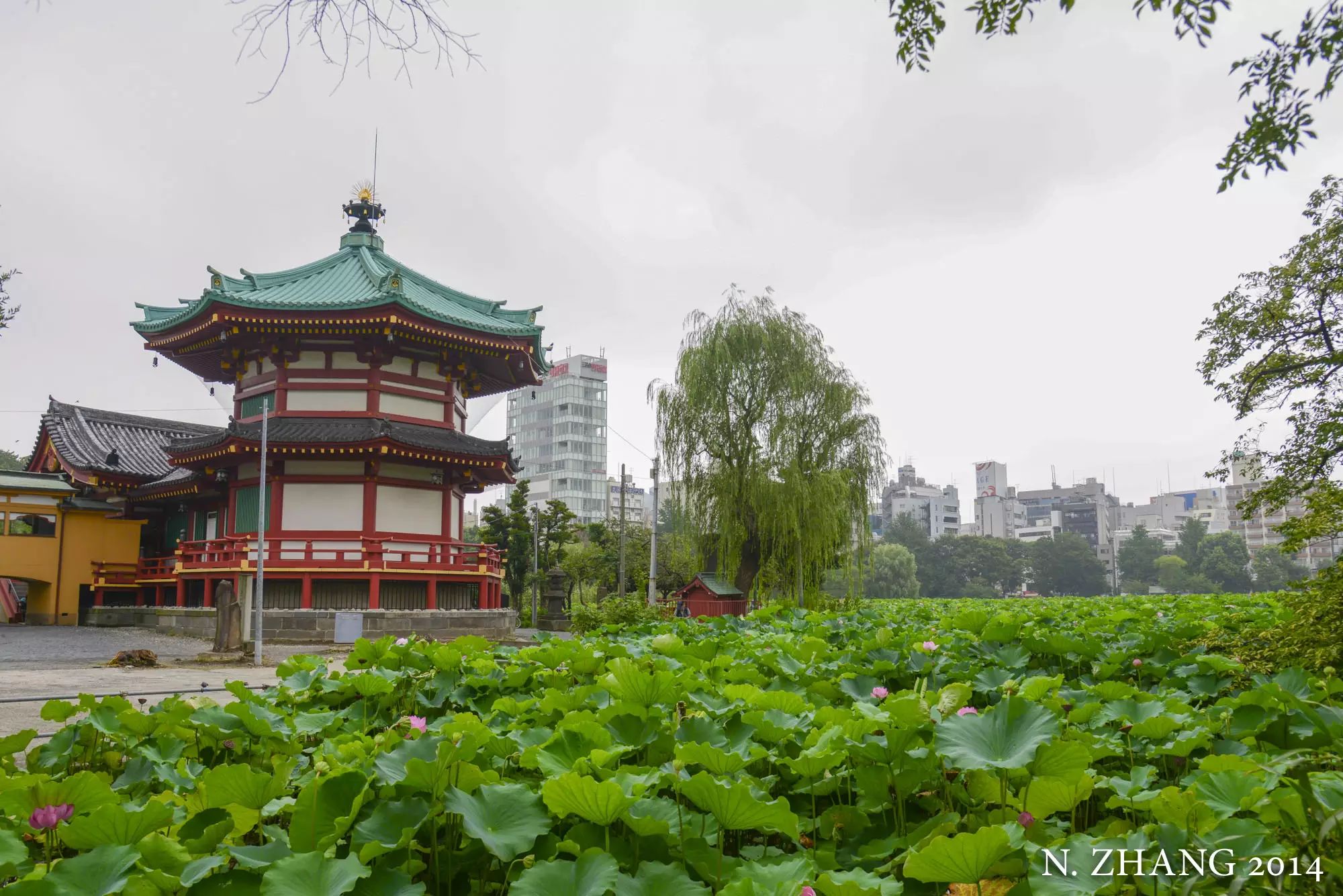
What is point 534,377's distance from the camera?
2167cm

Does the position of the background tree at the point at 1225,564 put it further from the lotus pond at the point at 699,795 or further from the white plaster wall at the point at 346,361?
the lotus pond at the point at 699,795

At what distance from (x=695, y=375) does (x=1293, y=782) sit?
54.2 ft

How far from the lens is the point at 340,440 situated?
16812 mm

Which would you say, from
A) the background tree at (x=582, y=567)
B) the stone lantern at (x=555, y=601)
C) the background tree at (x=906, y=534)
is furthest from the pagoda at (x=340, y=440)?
the background tree at (x=906, y=534)

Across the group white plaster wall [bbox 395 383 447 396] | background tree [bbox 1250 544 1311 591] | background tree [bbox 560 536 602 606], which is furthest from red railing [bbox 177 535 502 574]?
background tree [bbox 1250 544 1311 591]

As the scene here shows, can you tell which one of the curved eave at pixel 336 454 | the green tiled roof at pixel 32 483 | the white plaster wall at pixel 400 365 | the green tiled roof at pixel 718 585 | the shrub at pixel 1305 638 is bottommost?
the green tiled roof at pixel 718 585

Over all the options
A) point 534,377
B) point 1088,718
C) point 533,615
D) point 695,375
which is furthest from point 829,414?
point 1088,718

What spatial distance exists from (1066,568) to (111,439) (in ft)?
211

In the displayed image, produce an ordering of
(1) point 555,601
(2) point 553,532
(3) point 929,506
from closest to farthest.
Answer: (1) point 555,601, (2) point 553,532, (3) point 929,506

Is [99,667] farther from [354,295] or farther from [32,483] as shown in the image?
[32,483]

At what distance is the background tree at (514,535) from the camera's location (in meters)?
27.2

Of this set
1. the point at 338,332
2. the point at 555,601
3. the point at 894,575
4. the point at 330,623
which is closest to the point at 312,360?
the point at 338,332

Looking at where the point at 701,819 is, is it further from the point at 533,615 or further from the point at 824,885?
the point at 533,615

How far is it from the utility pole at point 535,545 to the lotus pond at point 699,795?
2247 centimetres
